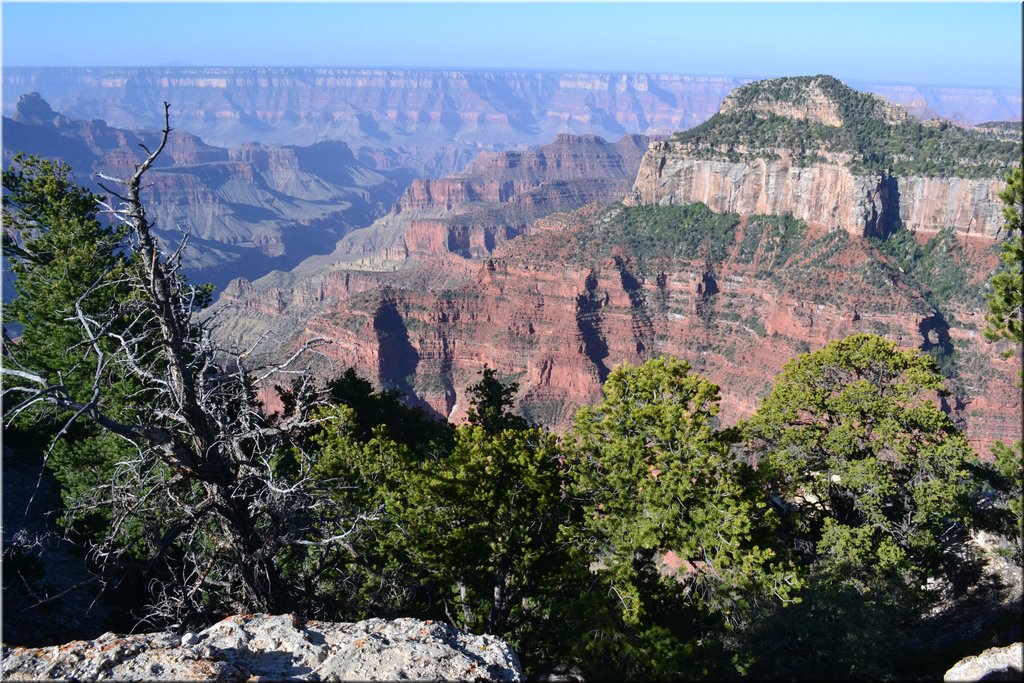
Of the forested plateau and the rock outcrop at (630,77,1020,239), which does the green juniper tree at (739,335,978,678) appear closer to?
the forested plateau

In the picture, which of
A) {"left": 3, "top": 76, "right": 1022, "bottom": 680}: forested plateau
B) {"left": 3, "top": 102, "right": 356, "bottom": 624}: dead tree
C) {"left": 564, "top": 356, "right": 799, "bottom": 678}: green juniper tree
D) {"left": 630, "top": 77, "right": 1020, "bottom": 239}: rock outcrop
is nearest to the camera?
{"left": 3, "top": 102, "right": 356, "bottom": 624}: dead tree

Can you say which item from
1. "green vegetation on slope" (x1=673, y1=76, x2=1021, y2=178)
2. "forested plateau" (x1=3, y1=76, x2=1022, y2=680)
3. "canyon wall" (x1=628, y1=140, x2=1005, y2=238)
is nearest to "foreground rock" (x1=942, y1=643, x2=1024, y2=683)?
"forested plateau" (x1=3, y1=76, x2=1022, y2=680)

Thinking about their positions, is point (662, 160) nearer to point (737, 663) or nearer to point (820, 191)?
point (820, 191)

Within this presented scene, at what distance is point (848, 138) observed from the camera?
98.9m

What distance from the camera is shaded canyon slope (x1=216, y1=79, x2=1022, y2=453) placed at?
8619 centimetres

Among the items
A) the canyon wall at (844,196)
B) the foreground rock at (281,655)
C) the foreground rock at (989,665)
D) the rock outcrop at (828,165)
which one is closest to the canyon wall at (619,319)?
the canyon wall at (844,196)

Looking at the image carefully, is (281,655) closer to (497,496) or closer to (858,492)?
(497,496)

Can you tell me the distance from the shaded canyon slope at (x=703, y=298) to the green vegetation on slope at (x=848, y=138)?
0.46 metres

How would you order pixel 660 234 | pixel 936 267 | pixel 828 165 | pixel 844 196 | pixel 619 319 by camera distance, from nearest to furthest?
pixel 936 267, pixel 844 196, pixel 828 165, pixel 619 319, pixel 660 234

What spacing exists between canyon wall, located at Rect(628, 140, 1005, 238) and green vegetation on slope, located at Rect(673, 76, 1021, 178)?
5.05 feet

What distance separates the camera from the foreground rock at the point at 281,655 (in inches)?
382

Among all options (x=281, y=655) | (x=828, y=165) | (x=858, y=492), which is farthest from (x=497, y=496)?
(x=828, y=165)

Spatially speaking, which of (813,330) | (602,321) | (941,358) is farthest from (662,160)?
(941,358)

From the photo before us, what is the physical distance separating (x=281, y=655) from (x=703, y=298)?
96.4 meters
